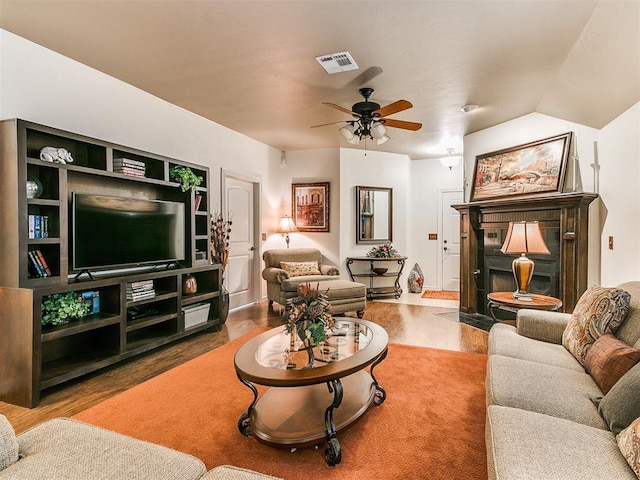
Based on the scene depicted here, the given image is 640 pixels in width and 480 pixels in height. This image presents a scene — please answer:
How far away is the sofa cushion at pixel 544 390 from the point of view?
1557 millimetres

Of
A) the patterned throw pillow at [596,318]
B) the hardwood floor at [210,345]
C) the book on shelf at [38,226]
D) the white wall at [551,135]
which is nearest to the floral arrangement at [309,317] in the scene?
the patterned throw pillow at [596,318]

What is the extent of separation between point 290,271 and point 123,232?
2.52 m

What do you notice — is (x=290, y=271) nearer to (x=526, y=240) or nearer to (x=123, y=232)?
(x=123, y=232)

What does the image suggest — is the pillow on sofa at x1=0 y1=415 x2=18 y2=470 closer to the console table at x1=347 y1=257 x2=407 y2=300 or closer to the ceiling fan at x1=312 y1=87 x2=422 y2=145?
the ceiling fan at x1=312 y1=87 x2=422 y2=145

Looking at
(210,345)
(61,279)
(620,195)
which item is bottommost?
(210,345)

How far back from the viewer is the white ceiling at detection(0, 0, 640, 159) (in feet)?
7.63

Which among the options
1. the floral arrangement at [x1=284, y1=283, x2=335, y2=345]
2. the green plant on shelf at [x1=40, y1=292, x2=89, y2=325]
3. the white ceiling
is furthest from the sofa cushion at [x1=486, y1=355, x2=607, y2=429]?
the green plant on shelf at [x1=40, y1=292, x2=89, y2=325]

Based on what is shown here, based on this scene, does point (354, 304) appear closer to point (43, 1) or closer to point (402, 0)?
point (402, 0)

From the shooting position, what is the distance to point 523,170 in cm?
438

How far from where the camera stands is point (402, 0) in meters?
2.24

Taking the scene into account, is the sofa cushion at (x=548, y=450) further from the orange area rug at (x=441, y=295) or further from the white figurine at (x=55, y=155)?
the orange area rug at (x=441, y=295)

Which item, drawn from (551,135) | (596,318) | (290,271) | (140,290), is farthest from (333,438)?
(551,135)

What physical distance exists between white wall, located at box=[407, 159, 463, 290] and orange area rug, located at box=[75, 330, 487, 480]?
413cm

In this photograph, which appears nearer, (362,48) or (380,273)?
(362,48)
